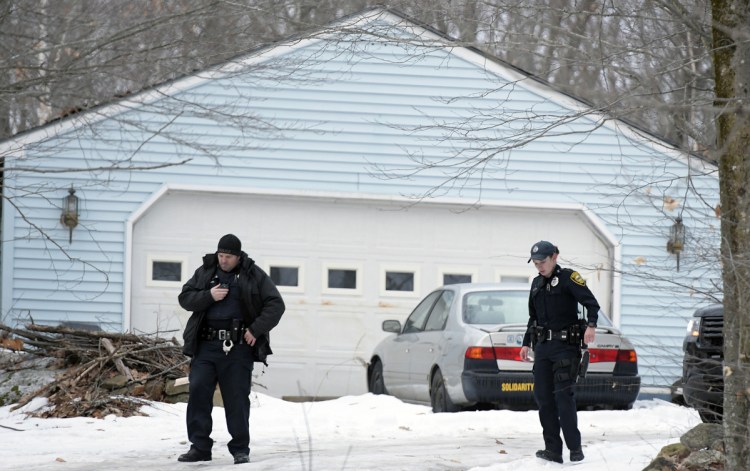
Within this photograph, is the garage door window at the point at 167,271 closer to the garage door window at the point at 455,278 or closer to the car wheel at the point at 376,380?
the car wheel at the point at 376,380

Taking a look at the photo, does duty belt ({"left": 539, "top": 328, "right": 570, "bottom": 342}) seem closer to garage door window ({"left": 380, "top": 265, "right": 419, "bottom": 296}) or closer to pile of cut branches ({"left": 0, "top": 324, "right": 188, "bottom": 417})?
pile of cut branches ({"left": 0, "top": 324, "right": 188, "bottom": 417})

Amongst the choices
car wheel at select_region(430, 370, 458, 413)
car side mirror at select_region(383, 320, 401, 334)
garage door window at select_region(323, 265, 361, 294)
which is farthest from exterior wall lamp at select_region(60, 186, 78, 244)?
car wheel at select_region(430, 370, 458, 413)

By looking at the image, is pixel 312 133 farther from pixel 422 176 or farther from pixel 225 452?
pixel 225 452

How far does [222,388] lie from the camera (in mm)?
9398

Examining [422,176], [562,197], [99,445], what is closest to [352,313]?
[422,176]

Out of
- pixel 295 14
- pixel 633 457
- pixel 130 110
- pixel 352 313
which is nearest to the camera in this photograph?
pixel 633 457

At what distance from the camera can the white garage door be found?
17.5 meters

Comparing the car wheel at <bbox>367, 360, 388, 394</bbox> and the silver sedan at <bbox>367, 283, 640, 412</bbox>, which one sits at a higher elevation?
the silver sedan at <bbox>367, 283, 640, 412</bbox>

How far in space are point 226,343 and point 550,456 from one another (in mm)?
2583

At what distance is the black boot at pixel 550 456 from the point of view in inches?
362

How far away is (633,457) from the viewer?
9.06 meters

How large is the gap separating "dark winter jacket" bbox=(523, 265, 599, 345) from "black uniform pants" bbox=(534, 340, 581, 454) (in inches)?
6.7

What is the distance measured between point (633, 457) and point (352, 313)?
903 centimetres

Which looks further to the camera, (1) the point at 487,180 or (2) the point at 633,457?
(1) the point at 487,180
